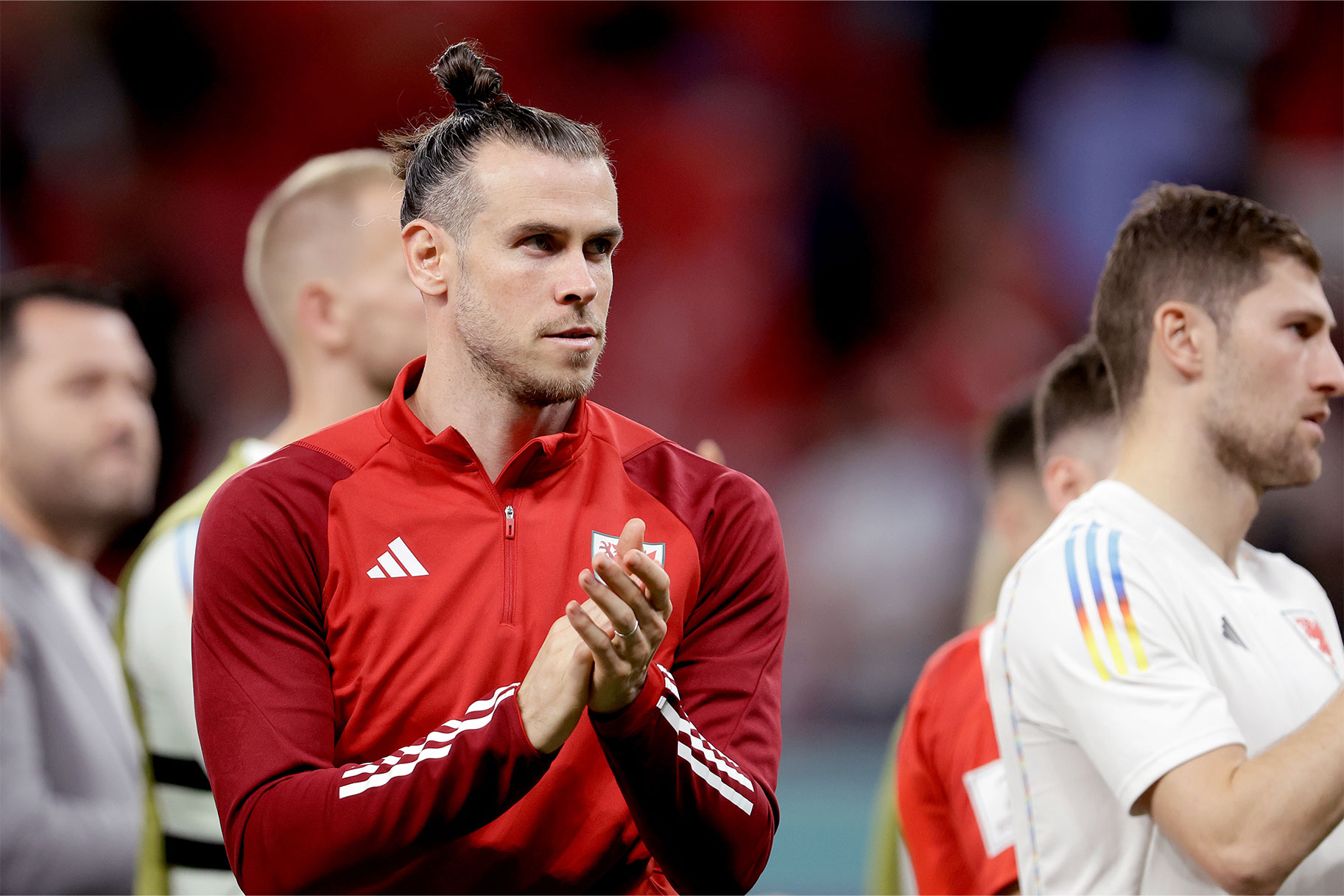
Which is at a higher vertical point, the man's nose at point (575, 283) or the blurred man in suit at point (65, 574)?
the man's nose at point (575, 283)

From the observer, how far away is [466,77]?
7.29ft

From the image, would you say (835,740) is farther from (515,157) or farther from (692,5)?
(515,157)

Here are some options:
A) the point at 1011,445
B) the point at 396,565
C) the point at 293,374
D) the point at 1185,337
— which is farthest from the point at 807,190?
the point at 396,565

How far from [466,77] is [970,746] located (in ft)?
5.95

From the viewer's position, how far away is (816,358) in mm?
9133

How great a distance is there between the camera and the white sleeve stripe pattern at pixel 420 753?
1.81 m

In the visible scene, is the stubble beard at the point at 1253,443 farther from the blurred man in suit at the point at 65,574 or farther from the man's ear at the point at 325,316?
the blurred man in suit at the point at 65,574

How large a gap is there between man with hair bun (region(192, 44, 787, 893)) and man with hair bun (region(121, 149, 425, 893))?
3.08 feet

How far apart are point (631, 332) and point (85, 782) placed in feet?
18.3

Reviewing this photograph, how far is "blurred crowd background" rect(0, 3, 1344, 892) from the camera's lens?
27.6ft

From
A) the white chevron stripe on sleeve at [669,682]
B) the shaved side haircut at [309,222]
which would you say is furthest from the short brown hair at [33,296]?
the white chevron stripe on sleeve at [669,682]

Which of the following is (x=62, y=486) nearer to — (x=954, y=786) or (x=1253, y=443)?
(x=954, y=786)

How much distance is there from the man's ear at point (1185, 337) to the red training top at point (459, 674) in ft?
3.18

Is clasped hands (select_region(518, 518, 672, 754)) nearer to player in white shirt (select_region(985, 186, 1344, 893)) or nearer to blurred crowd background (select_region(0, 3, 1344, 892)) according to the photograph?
player in white shirt (select_region(985, 186, 1344, 893))
